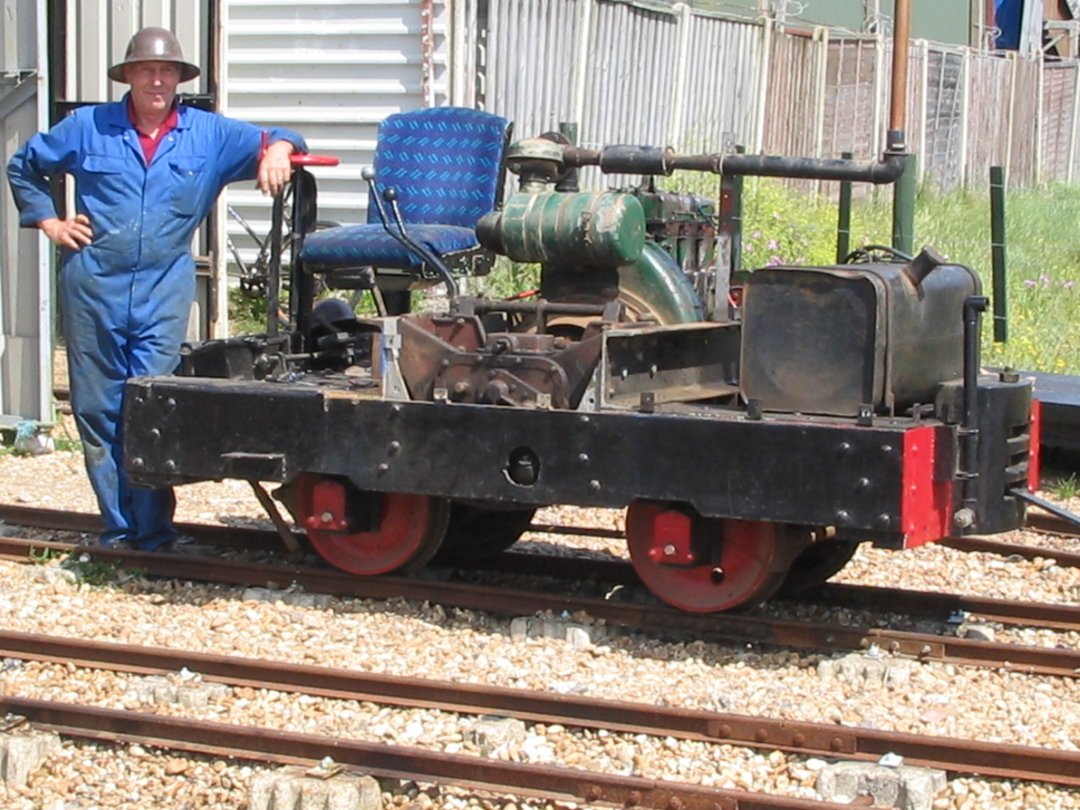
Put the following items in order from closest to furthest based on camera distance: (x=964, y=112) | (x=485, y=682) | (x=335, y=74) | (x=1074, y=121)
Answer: (x=485, y=682), (x=335, y=74), (x=964, y=112), (x=1074, y=121)

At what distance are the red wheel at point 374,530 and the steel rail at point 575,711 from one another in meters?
0.94

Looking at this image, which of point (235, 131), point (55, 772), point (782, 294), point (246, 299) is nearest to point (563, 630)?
point (782, 294)

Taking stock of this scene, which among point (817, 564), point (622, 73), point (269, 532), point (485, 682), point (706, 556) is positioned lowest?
point (485, 682)

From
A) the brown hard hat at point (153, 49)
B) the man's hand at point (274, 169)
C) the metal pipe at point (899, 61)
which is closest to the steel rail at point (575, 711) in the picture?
the man's hand at point (274, 169)

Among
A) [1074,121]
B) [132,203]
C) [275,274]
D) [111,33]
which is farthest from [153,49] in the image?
[1074,121]

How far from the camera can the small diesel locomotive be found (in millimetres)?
5914

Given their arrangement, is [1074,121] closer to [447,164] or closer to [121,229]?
[447,164]

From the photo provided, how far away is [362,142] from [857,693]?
912 cm

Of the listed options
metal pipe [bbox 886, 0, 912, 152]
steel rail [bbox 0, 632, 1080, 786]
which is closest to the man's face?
steel rail [bbox 0, 632, 1080, 786]

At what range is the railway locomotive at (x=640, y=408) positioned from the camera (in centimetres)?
592

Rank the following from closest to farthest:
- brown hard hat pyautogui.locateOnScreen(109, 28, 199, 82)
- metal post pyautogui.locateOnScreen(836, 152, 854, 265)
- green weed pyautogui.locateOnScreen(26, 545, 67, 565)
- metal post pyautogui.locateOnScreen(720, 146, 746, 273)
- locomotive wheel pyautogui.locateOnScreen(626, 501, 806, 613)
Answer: locomotive wheel pyautogui.locateOnScreen(626, 501, 806, 613) < metal post pyautogui.locateOnScreen(720, 146, 746, 273) < brown hard hat pyautogui.locateOnScreen(109, 28, 199, 82) < green weed pyautogui.locateOnScreen(26, 545, 67, 565) < metal post pyautogui.locateOnScreen(836, 152, 854, 265)

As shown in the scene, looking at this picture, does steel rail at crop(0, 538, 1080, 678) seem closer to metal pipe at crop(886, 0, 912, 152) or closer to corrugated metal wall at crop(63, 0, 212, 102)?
corrugated metal wall at crop(63, 0, 212, 102)

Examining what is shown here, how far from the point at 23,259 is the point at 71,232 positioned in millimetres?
3709

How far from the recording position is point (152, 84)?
707 cm
